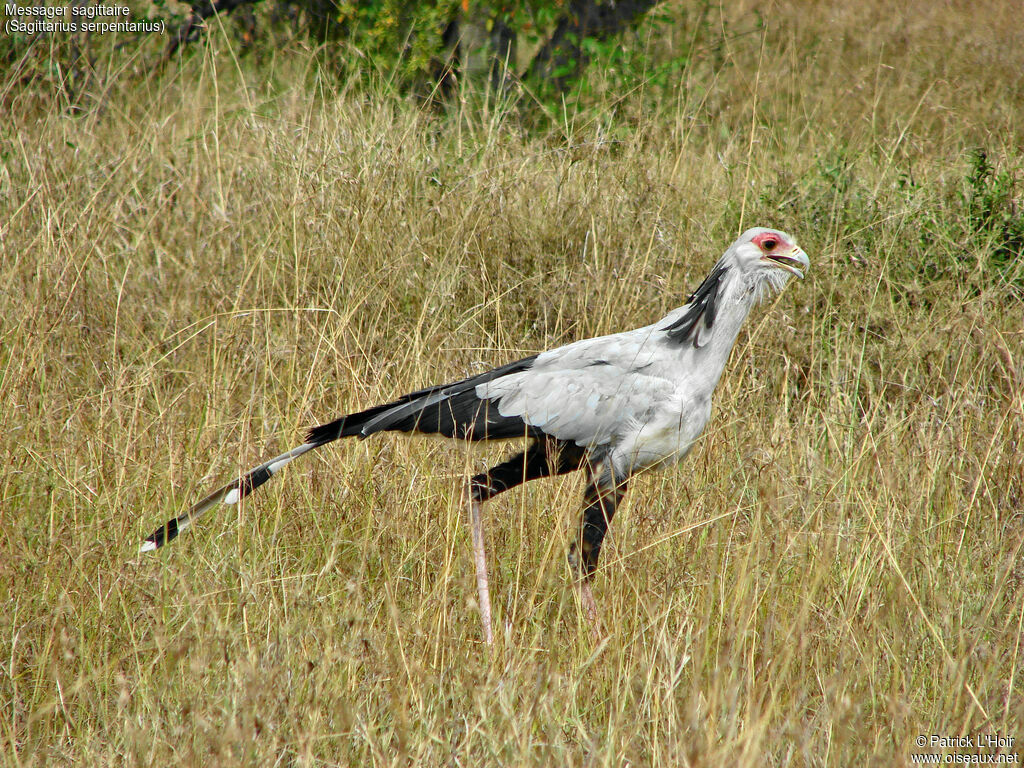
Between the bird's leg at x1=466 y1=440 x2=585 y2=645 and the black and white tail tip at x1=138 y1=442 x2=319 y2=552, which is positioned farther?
the bird's leg at x1=466 y1=440 x2=585 y2=645

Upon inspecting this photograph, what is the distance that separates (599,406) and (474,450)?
0.70 meters

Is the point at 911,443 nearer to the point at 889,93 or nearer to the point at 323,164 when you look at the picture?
the point at 323,164

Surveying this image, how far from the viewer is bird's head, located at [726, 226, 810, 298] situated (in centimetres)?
313

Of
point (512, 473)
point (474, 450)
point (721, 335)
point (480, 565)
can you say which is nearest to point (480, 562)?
point (480, 565)

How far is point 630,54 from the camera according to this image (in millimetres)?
5746

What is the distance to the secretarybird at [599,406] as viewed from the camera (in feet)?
9.70

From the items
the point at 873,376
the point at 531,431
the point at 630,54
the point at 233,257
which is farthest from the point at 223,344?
the point at 630,54

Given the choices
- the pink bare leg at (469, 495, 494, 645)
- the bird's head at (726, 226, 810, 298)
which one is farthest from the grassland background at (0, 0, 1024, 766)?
the bird's head at (726, 226, 810, 298)

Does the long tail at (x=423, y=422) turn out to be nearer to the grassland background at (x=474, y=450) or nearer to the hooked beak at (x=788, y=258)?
the grassland background at (x=474, y=450)

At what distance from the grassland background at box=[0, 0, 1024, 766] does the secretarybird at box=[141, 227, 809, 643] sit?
158mm

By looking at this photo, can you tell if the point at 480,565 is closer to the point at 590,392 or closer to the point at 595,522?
the point at 595,522

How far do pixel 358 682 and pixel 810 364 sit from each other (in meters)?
2.57

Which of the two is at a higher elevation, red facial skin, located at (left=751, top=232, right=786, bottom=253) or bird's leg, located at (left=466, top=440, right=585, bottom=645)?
red facial skin, located at (left=751, top=232, right=786, bottom=253)

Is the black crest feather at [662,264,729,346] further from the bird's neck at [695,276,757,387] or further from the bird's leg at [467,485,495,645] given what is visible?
the bird's leg at [467,485,495,645]
